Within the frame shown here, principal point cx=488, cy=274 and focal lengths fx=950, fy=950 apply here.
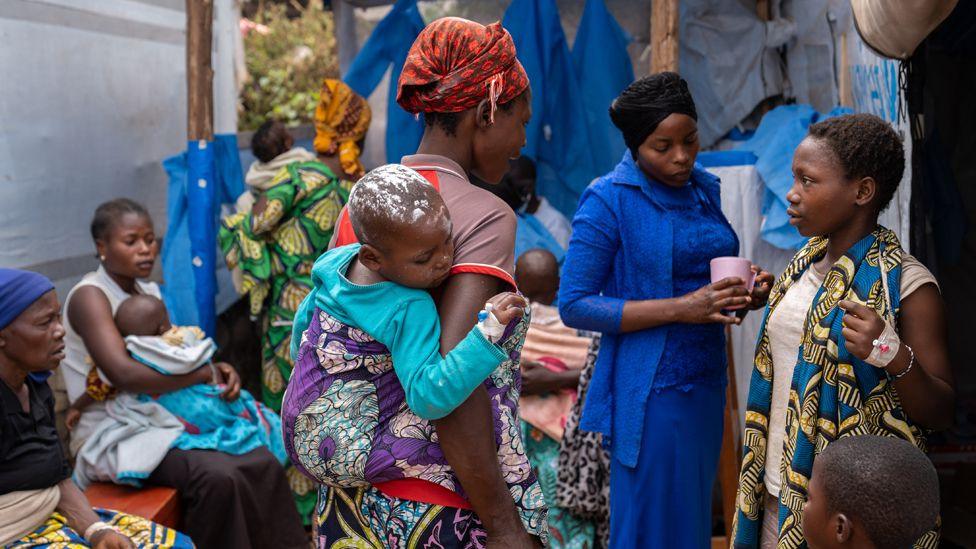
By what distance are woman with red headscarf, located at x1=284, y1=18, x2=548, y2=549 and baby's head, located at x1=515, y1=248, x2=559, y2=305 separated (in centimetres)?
240

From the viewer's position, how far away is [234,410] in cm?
462

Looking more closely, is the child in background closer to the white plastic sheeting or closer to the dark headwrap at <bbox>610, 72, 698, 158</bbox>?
the white plastic sheeting

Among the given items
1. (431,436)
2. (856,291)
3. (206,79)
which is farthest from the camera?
(206,79)

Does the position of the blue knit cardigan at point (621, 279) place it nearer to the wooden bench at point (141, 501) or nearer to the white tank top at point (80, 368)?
the wooden bench at point (141, 501)

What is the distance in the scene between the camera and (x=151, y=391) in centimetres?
420

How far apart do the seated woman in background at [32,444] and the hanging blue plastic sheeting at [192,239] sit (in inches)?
76.8

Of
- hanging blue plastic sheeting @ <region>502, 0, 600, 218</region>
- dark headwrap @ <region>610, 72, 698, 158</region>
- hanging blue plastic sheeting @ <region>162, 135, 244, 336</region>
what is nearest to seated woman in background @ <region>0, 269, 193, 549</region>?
hanging blue plastic sheeting @ <region>162, 135, 244, 336</region>

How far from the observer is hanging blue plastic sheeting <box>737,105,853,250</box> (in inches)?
180

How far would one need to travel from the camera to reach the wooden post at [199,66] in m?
5.28

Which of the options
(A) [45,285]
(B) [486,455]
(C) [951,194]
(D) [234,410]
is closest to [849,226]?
(B) [486,455]

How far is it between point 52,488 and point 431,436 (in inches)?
76.7

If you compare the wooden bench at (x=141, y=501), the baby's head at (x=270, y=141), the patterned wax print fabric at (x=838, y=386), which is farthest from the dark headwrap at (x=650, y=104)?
the baby's head at (x=270, y=141)

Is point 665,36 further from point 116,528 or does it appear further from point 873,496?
point 116,528

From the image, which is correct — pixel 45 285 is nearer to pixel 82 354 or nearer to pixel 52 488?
pixel 52 488
